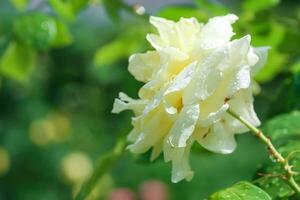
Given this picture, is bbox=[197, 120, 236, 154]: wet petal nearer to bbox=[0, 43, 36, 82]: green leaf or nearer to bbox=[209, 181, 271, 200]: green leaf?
bbox=[209, 181, 271, 200]: green leaf

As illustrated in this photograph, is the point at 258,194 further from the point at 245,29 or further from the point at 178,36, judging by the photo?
the point at 245,29

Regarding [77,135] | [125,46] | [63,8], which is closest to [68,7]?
[63,8]

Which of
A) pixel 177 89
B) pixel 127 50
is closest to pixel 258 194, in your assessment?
pixel 177 89

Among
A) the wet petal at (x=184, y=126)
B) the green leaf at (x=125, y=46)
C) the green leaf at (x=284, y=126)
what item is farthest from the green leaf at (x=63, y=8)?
the wet petal at (x=184, y=126)

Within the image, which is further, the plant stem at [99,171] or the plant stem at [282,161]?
the plant stem at [99,171]

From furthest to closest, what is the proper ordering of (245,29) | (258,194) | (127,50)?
(127,50) → (245,29) → (258,194)

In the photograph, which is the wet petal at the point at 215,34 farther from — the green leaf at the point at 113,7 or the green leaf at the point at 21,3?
the green leaf at the point at 21,3

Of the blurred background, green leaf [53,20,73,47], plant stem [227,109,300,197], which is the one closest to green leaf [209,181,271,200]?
plant stem [227,109,300,197]
